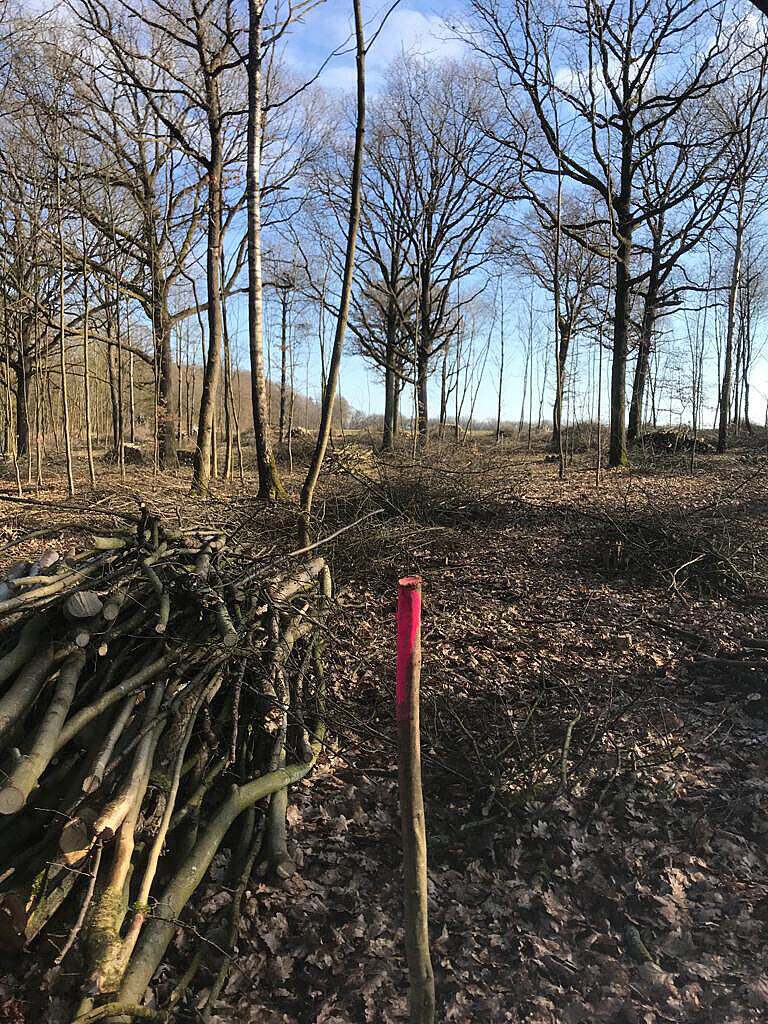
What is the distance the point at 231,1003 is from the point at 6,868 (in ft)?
3.65

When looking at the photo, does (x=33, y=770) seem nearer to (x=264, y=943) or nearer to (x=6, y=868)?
(x=6, y=868)

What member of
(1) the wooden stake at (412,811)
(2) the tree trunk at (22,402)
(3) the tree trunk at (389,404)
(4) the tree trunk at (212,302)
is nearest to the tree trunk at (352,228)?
(1) the wooden stake at (412,811)

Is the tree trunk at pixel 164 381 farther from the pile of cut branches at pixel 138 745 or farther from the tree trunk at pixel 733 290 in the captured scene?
the tree trunk at pixel 733 290

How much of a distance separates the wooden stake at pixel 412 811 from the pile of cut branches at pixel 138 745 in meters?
1.03

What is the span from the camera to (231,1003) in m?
2.47

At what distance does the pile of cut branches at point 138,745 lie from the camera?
2.47 meters

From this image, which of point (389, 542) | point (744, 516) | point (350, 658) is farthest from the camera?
point (744, 516)

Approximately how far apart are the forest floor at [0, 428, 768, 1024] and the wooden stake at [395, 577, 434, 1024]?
0.76m

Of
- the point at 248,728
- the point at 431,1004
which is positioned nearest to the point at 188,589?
the point at 248,728

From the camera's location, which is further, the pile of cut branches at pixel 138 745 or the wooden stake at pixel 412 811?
the pile of cut branches at pixel 138 745

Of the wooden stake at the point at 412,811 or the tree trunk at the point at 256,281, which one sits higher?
the tree trunk at the point at 256,281

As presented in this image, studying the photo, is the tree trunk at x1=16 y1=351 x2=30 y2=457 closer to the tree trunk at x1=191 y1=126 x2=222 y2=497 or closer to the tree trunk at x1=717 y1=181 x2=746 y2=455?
the tree trunk at x1=191 y1=126 x2=222 y2=497

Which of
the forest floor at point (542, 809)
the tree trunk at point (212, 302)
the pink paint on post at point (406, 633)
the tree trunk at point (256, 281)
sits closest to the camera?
the pink paint on post at point (406, 633)

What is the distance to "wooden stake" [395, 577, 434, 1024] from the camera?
1.77m
